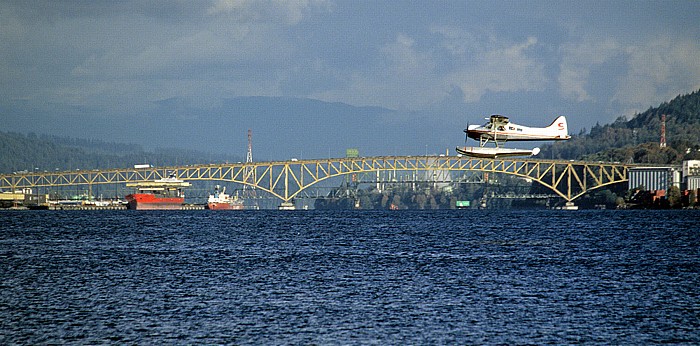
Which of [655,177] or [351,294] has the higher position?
[655,177]

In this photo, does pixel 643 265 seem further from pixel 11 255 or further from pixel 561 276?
pixel 11 255

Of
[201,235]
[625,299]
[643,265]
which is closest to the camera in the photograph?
[625,299]

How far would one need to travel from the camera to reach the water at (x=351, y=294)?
25.8 m

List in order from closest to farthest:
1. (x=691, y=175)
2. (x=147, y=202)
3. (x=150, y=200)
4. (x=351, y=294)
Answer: (x=351, y=294), (x=691, y=175), (x=147, y=202), (x=150, y=200)

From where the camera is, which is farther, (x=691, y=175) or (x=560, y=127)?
(x=691, y=175)

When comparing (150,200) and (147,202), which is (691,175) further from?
(147,202)

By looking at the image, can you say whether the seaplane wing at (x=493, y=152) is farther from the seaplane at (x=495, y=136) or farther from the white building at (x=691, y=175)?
the white building at (x=691, y=175)

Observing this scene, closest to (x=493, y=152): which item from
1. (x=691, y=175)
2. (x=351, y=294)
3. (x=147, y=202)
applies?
(x=351, y=294)

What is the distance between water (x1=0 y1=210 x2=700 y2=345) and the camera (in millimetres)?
25828

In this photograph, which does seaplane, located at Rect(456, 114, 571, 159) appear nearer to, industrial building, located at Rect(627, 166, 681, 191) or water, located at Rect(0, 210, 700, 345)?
water, located at Rect(0, 210, 700, 345)

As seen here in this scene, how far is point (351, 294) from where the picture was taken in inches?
1323

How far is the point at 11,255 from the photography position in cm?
5147

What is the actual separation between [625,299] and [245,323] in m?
13.1

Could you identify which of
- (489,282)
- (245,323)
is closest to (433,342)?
(245,323)
